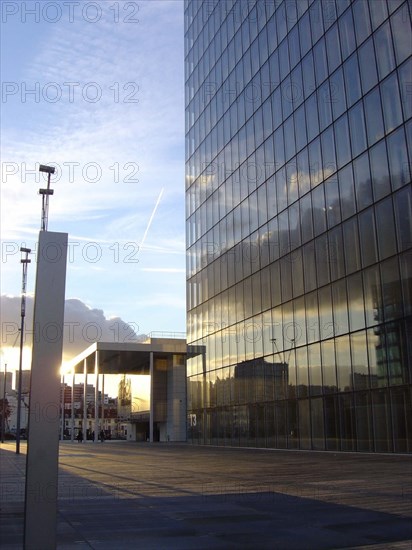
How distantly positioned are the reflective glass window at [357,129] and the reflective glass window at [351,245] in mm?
3244

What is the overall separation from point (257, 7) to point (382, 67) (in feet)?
57.9

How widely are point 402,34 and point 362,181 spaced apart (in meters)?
6.22

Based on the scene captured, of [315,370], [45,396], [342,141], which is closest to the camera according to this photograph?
[45,396]

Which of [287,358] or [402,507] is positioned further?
[287,358]

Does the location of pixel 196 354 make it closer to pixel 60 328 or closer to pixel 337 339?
pixel 337 339

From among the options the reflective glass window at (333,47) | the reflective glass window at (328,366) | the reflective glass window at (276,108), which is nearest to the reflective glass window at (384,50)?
the reflective glass window at (333,47)

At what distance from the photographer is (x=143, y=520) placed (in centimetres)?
942

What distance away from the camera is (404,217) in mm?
24562

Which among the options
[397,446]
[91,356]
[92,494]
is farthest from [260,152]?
[91,356]

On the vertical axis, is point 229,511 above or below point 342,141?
below

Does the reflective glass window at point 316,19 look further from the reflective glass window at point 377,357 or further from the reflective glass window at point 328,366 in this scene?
the reflective glass window at point 377,357

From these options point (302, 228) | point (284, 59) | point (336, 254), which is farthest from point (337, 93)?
point (336, 254)

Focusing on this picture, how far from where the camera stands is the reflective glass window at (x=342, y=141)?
29133mm

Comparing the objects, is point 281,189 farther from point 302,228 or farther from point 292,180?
point 302,228
